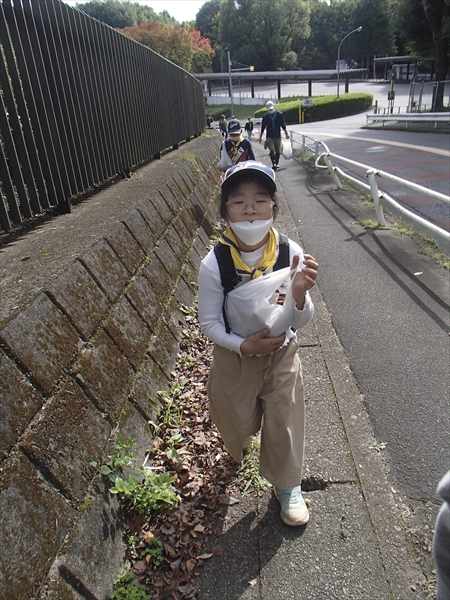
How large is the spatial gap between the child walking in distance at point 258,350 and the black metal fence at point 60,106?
6.41 ft

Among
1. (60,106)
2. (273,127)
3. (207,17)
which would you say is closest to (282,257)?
(60,106)

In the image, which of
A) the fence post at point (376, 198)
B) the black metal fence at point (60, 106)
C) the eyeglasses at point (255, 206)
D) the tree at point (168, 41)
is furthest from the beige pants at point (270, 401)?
the tree at point (168, 41)

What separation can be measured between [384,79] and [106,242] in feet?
279

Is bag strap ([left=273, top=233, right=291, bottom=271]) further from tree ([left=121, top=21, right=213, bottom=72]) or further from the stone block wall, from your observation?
tree ([left=121, top=21, right=213, bottom=72])

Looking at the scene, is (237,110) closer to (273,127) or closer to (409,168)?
(273,127)

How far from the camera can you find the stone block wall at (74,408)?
154 centimetres

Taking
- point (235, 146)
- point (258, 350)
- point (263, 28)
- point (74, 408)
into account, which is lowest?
point (74, 408)

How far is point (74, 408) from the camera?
2.00m

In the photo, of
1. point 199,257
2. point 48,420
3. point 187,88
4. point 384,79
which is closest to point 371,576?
point 48,420

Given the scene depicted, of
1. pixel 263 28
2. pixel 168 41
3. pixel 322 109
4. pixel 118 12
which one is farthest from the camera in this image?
pixel 118 12

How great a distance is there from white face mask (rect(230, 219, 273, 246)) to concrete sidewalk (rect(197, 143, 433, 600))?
4.56ft

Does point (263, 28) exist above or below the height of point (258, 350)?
above

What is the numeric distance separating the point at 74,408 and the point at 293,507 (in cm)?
119

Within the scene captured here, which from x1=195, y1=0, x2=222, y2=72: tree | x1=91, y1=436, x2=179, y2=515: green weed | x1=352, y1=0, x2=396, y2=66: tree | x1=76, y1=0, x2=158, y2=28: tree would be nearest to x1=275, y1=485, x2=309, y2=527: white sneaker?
x1=91, y1=436, x2=179, y2=515: green weed
